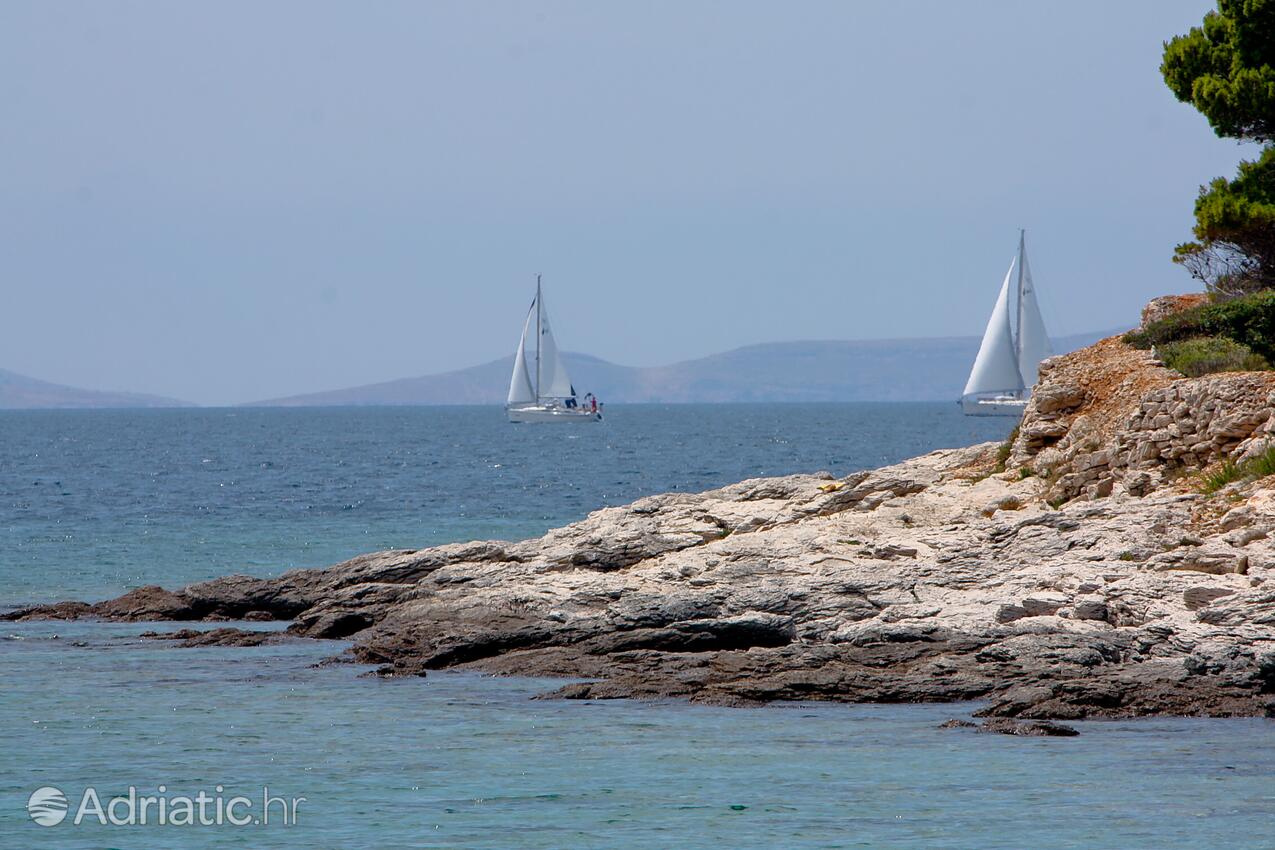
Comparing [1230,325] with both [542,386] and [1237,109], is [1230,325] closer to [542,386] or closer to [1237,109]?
[1237,109]

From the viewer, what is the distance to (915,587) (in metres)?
20.3

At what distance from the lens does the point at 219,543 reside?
38188 millimetres

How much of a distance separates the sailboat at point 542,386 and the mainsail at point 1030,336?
1871 inches

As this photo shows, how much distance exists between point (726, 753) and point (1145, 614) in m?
6.45

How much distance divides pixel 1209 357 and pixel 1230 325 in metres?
0.72

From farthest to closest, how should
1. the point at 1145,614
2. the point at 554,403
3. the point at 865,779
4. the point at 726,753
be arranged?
the point at 554,403
the point at 1145,614
the point at 726,753
the point at 865,779

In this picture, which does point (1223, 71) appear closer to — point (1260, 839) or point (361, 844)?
point (1260, 839)

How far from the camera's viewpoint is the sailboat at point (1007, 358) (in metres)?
81.2

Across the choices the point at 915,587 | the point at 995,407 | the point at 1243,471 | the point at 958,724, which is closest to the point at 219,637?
the point at 915,587

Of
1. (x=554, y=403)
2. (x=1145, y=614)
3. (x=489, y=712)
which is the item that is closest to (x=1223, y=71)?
(x=1145, y=614)

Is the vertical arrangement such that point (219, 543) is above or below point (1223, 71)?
below

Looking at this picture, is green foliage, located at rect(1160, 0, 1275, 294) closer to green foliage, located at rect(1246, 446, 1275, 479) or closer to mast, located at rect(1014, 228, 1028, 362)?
green foliage, located at rect(1246, 446, 1275, 479)

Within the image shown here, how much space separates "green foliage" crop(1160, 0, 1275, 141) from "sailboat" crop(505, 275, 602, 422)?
92614mm

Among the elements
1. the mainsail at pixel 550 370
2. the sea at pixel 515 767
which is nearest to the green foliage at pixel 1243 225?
the sea at pixel 515 767
